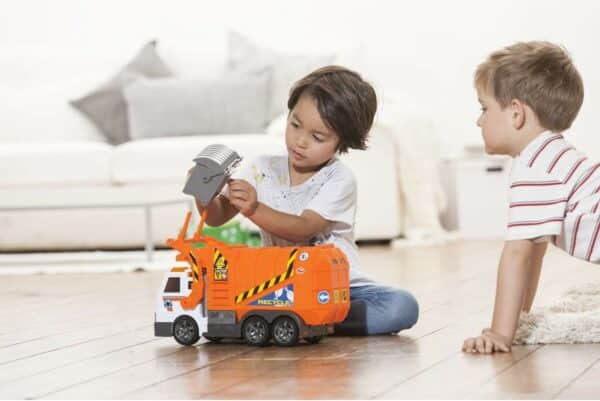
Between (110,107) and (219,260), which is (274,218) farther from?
(110,107)

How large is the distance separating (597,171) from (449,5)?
401 centimetres

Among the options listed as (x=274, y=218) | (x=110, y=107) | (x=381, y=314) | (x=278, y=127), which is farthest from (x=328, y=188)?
(x=110, y=107)

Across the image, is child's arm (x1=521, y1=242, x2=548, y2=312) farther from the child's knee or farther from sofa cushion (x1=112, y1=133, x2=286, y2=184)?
sofa cushion (x1=112, y1=133, x2=286, y2=184)

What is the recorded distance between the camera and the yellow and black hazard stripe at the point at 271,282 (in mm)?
1977

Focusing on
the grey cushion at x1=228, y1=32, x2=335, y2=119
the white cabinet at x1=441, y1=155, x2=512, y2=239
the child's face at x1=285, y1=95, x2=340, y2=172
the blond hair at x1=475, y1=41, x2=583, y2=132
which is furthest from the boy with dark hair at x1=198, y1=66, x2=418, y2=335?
the white cabinet at x1=441, y1=155, x2=512, y2=239

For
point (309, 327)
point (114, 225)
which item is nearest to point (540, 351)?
point (309, 327)

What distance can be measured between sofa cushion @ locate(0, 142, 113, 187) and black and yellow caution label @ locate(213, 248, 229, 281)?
283 cm

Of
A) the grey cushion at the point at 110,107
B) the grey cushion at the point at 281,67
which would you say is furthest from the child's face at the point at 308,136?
the grey cushion at the point at 110,107

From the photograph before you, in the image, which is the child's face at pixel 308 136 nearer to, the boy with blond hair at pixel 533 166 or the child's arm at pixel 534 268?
the boy with blond hair at pixel 533 166

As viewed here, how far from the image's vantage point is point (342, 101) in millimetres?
2139

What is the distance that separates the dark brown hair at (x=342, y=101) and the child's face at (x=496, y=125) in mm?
266

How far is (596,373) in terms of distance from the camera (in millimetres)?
1620

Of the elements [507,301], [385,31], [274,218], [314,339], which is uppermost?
[385,31]

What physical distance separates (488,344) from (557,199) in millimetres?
275
